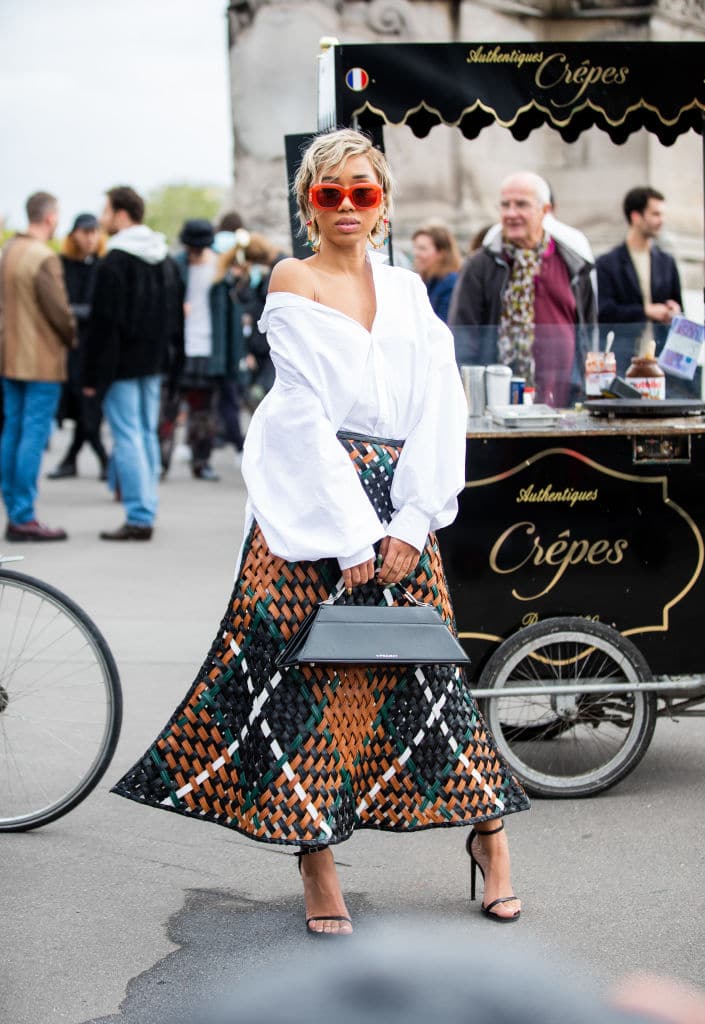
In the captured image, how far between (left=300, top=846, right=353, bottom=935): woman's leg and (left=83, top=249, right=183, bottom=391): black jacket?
626cm

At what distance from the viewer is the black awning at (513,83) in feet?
17.2

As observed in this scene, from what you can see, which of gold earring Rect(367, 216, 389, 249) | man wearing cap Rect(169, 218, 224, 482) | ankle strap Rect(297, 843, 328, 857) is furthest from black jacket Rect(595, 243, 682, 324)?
ankle strap Rect(297, 843, 328, 857)

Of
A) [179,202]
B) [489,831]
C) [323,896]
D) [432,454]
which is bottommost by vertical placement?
[323,896]

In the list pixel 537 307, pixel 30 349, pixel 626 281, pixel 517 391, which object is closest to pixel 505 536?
pixel 517 391

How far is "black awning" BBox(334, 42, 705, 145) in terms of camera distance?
523 cm

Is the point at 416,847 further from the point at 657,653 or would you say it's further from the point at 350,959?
the point at 350,959

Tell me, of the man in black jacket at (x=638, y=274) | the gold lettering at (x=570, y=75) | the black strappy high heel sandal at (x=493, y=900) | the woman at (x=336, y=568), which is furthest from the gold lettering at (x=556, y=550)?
the man in black jacket at (x=638, y=274)

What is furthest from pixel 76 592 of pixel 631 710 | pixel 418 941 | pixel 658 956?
pixel 418 941

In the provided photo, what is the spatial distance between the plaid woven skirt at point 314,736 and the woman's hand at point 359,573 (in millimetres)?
63

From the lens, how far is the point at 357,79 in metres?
5.21

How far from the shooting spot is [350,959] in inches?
41.9

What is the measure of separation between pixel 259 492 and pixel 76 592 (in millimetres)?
4679

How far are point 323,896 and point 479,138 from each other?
11.1 meters

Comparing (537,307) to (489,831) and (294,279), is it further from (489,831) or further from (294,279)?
(489,831)
